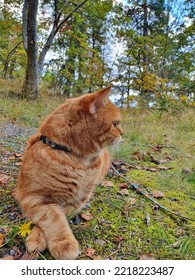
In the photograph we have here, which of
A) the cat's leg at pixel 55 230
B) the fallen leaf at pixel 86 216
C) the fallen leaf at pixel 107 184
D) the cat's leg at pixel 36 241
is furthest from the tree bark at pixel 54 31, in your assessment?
the cat's leg at pixel 36 241

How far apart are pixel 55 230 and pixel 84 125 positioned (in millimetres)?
711

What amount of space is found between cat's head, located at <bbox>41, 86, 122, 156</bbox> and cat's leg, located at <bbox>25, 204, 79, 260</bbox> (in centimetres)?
44

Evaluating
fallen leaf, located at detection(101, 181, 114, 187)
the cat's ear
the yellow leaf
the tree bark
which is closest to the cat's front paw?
the yellow leaf

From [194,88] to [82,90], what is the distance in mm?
4947

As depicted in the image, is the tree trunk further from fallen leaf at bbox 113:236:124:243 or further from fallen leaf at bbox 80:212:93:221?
fallen leaf at bbox 113:236:124:243

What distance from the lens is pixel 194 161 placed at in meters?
3.03

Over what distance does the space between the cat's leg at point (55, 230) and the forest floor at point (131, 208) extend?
0.09 m

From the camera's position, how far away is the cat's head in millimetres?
1671

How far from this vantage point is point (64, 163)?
162 cm

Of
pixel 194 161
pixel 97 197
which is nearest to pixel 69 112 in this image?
pixel 97 197

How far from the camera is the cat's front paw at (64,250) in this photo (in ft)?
4.19

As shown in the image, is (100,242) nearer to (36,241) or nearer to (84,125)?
(36,241)

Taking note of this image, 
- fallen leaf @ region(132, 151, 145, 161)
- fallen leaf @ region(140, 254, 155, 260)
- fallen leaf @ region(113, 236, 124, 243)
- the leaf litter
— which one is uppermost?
fallen leaf @ region(132, 151, 145, 161)

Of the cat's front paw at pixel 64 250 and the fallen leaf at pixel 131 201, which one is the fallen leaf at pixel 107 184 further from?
the cat's front paw at pixel 64 250
